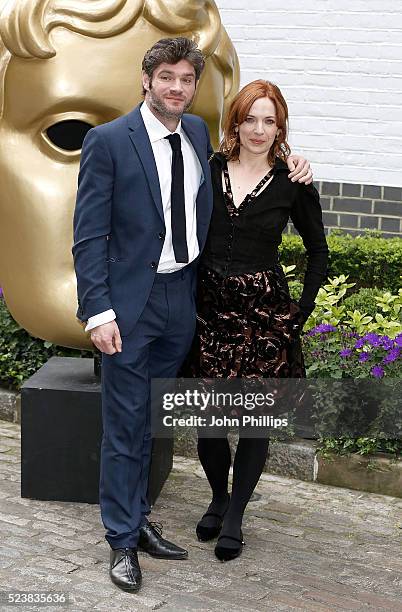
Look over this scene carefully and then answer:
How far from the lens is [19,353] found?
623 centimetres

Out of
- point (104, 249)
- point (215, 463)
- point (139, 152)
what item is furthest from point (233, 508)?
point (139, 152)

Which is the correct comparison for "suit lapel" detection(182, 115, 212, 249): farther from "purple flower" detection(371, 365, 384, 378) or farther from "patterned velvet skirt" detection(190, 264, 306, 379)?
"purple flower" detection(371, 365, 384, 378)

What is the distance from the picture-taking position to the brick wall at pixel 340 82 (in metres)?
7.84

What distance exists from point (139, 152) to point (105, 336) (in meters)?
0.66

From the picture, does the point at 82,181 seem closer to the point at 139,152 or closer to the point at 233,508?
the point at 139,152

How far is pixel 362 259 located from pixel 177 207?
4033mm

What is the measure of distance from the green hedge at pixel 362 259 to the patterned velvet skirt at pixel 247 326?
355 cm

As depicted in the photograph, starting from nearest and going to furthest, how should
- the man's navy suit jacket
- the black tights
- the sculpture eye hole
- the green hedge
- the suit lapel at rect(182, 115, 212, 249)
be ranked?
the man's navy suit jacket
the suit lapel at rect(182, 115, 212, 249)
the black tights
the sculpture eye hole
the green hedge

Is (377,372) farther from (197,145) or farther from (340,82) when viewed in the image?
(340,82)

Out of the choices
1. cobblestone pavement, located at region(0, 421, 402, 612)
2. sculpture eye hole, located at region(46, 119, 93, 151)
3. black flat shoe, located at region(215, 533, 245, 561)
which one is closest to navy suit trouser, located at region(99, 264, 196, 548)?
cobblestone pavement, located at region(0, 421, 402, 612)

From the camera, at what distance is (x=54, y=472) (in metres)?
4.87

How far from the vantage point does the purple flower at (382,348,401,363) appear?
5.21 m

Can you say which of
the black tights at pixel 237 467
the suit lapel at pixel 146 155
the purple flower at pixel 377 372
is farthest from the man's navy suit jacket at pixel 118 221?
the purple flower at pixel 377 372

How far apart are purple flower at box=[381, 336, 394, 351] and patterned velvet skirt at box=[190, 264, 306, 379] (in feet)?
4.01
